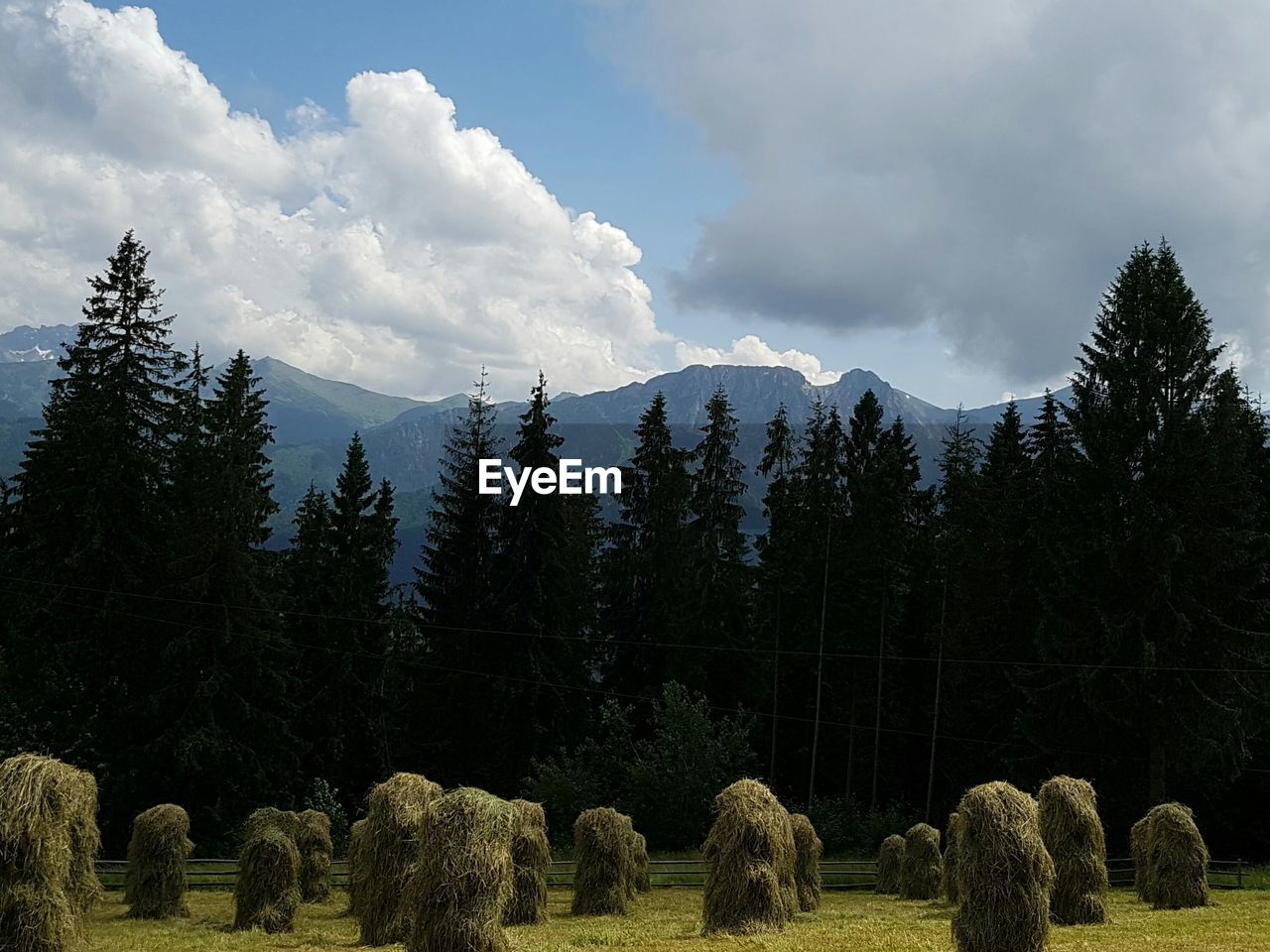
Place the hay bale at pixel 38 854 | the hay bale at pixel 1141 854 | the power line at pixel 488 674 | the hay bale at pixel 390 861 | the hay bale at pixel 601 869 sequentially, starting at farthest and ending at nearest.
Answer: the power line at pixel 488 674, the hay bale at pixel 601 869, the hay bale at pixel 1141 854, the hay bale at pixel 390 861, the hay bale at pixel 38 854

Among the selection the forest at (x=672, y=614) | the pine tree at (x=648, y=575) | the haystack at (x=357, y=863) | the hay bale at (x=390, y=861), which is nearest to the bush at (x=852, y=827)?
the forest at (x=672, y=614)

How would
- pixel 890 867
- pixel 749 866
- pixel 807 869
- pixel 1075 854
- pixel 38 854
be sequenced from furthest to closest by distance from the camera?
1. pixel 890 867
2. pixel 807 869
3. pixel 1075 854
4. pixel 749 866
5. pixel 38 854

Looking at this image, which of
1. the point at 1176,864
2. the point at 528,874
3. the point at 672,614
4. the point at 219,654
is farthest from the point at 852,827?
the point at 219,654

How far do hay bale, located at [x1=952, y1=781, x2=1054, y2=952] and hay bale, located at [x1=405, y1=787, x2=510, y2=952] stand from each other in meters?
6.69

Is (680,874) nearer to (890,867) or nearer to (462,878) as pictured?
(890,867)

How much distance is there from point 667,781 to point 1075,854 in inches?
880

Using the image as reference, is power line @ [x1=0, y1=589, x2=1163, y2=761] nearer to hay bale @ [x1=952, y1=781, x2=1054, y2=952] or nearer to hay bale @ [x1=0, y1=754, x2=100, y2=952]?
hay bale @ [x1=952, y1=781, x2=1054, y2=952]

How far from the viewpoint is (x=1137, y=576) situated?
31422 millimetres

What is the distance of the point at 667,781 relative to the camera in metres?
38.9

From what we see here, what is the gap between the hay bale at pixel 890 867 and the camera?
95.0 ft

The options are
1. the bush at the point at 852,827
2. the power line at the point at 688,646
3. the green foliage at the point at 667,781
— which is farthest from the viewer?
the bush at the point at 852,827

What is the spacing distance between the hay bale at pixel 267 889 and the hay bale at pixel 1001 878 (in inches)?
531

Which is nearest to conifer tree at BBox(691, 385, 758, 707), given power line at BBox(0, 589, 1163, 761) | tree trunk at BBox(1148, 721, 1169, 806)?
power line at BBox(0, 589, 1163, 761)

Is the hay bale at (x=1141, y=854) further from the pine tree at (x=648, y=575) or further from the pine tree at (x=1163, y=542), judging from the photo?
the pine tree at (x=648, y=575)
